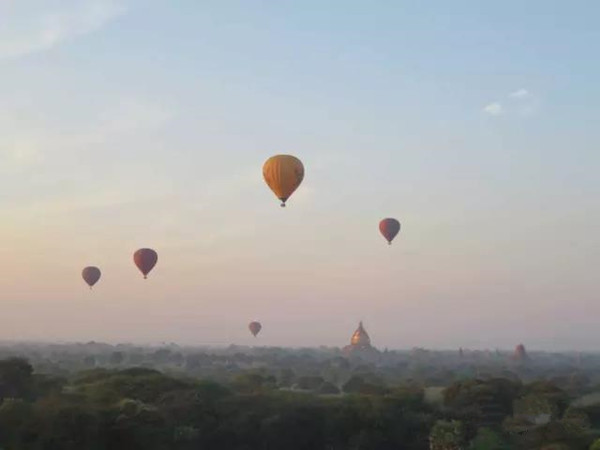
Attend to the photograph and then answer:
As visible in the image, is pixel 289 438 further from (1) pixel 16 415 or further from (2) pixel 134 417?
(1) pixel 16 415

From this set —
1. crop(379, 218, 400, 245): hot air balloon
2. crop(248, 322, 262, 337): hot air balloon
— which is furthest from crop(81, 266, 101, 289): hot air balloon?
crop(248, 322, 262, 337): hot air balloon

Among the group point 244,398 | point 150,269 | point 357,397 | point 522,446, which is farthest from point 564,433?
point 150,269

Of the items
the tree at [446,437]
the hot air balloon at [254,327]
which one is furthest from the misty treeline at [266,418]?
the hot air balloon at [254,327]

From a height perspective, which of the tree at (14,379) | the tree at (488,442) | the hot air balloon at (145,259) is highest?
the hot air balloon at (145,259)

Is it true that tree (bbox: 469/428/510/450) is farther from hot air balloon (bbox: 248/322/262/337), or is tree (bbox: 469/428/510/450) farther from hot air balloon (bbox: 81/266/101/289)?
hot air balloon (bbox: 248/322/262/337)

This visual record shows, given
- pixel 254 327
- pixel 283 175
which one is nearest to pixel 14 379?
pixel 283 175

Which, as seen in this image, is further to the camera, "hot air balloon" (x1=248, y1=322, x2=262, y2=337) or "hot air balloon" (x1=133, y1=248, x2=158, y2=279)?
"hot air balloon" (x1=248, y1=322, x2=262, y2=337)

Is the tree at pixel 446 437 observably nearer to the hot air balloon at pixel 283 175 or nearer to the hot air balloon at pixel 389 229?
the hot air balloon at pixel 283 175
